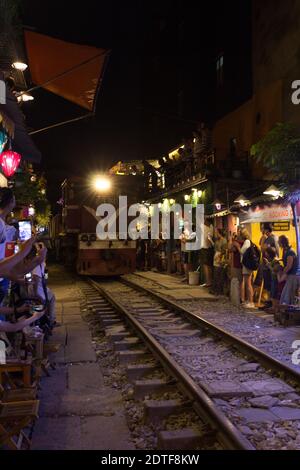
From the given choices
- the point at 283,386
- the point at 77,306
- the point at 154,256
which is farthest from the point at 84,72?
the point at 154,256

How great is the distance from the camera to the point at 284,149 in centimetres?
971

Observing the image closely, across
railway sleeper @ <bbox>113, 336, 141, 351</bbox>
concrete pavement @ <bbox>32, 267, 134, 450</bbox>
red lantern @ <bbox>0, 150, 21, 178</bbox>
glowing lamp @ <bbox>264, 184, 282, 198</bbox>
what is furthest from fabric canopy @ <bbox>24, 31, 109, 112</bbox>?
concrete pavement @ <bbox>32, 267, 134, 450</bbox>

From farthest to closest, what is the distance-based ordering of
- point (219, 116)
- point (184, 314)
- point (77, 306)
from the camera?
point (219, 116)
point (77, 306)
point (184, 314)

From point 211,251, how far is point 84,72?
27.3ft

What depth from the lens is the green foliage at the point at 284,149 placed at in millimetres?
9688

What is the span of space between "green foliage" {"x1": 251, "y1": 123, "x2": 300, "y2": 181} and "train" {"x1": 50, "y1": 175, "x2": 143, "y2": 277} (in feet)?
33.9

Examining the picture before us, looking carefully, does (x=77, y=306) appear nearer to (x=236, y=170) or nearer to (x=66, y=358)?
(x=66, y=358)

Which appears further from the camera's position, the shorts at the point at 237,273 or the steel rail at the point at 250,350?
the shorts at the point at 237,273

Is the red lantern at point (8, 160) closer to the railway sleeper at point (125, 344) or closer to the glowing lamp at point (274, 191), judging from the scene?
the railway sleeper at point (125, 344)

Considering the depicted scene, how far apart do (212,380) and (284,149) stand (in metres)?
5.46

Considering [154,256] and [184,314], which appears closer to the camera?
[184,314]

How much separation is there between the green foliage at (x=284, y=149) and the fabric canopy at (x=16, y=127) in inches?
206

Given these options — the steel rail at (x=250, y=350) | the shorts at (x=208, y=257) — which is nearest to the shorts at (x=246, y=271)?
the steel rail at (x=250, y=350)
